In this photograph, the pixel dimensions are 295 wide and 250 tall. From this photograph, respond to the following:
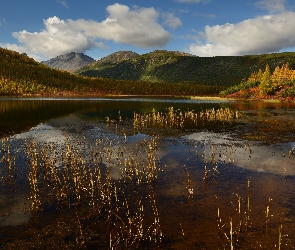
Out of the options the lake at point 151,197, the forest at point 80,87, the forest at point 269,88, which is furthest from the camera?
the forest at point 80,87

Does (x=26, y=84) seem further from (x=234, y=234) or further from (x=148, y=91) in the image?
(x=234, y=234)

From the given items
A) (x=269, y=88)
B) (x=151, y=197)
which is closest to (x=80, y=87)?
(x=269, y=88)

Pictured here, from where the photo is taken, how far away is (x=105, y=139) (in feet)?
94.8

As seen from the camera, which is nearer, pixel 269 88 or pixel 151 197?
pixel 151 197

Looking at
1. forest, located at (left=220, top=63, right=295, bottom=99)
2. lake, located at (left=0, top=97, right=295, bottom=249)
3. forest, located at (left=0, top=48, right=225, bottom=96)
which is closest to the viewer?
lake, located at (left=0, top=97, right=295, bottom=249)

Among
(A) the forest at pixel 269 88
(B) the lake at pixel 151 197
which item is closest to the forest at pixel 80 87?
(A) the forest at pixel 269 88

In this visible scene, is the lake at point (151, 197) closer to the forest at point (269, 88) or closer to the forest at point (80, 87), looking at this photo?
the forest at point (269, 88)

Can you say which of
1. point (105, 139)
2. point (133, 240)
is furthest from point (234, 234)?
point (105, 139)

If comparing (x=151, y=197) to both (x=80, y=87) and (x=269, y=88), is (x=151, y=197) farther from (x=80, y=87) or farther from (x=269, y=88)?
(x=80, y=87)

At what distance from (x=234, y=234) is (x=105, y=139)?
2019 centimetres

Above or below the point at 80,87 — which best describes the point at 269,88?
below

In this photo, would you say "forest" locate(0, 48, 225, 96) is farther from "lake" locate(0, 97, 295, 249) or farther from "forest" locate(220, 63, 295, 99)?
"lake" locate(0, 97, 295, 249)

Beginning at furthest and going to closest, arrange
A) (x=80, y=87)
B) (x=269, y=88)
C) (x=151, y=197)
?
(x=80, y=87) → (x=269, y=88) → (x=151, y=197)

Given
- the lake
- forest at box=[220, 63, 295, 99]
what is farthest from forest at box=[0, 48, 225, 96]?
the lake
